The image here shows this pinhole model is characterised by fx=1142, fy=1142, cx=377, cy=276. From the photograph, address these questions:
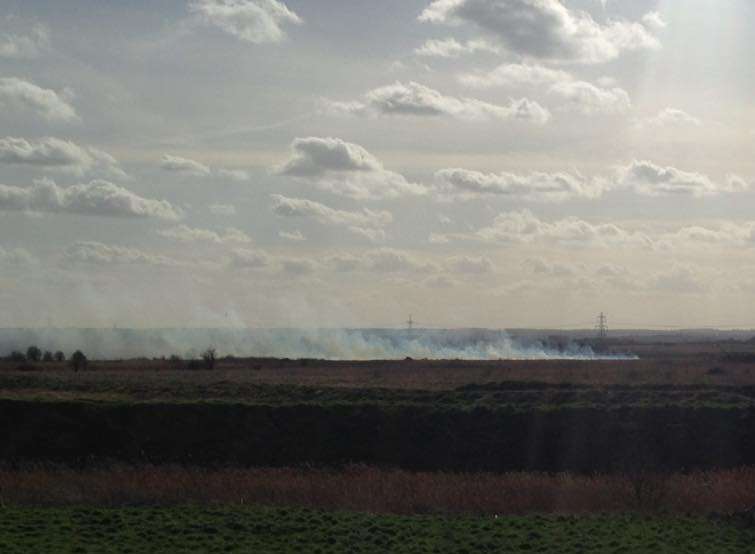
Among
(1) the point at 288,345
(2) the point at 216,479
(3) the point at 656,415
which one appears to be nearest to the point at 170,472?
(2) the point at 216,479

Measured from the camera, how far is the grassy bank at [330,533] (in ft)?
64.0

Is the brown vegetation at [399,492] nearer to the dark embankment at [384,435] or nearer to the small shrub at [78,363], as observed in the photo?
the dark embankment at [384,435]

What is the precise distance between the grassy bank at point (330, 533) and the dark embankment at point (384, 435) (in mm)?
14514

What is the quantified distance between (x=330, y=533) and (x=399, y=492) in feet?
18.9

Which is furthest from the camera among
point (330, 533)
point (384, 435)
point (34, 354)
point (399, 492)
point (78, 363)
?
point (34, 354)

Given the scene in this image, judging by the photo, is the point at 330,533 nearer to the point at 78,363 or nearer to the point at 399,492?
the point at 399,492

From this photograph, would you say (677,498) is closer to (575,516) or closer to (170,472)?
(575,516)

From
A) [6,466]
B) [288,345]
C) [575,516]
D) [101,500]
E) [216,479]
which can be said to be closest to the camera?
[575,516]

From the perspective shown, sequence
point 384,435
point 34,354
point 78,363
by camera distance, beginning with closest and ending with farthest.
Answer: point 384,435 → point 78,363 → point 34,354

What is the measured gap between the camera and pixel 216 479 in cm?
2842

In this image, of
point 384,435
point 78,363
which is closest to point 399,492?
point 384,435

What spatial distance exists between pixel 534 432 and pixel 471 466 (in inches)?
108

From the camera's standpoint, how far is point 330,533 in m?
20.7

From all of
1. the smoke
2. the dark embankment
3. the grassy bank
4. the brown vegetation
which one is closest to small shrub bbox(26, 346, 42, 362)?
the smoke
